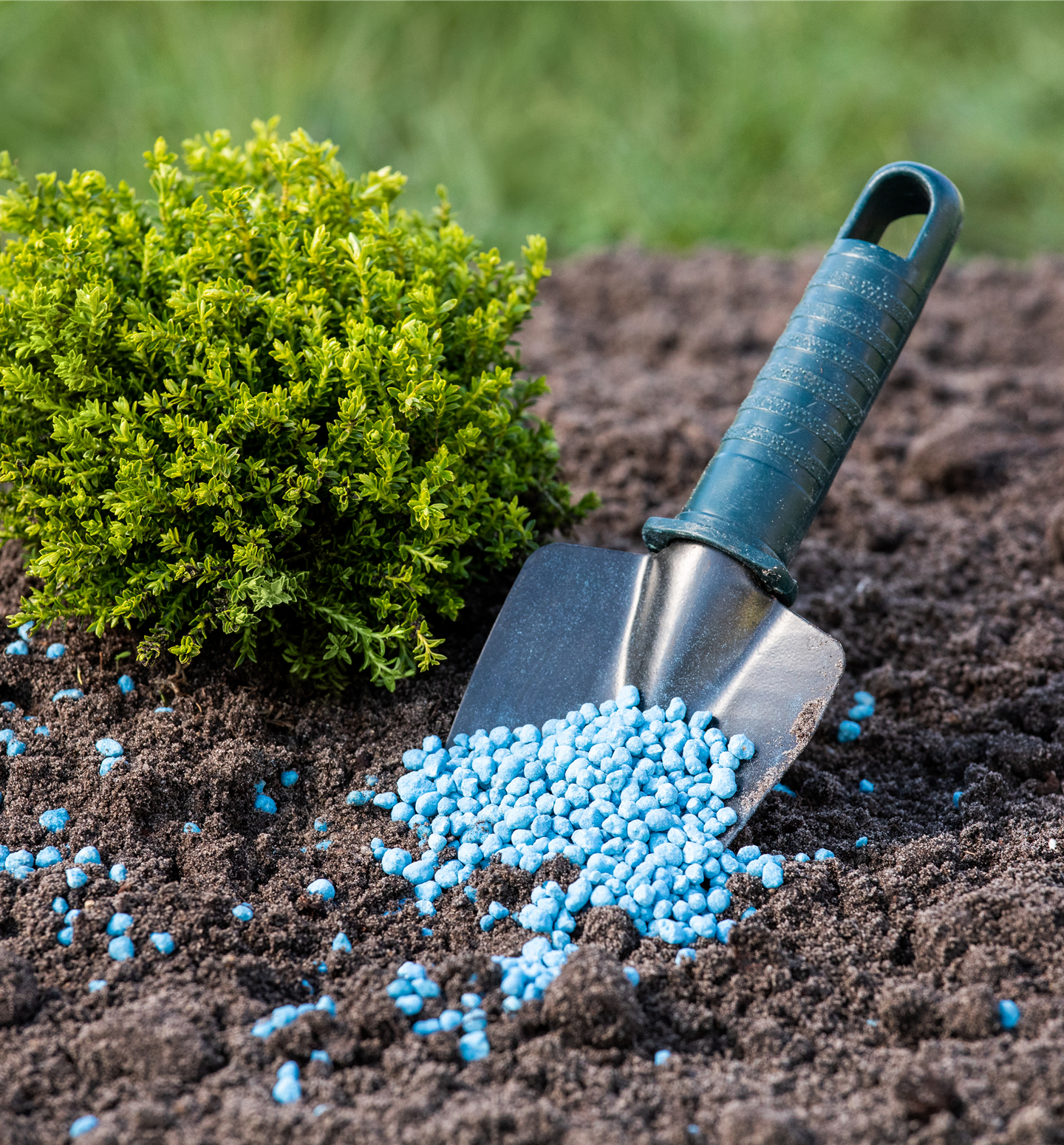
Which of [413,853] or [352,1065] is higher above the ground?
[413,853]

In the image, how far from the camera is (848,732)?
97.0 inches

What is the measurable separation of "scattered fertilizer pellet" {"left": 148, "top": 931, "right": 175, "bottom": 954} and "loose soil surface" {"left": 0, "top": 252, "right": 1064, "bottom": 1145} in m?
0.02

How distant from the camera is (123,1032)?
1.58 meters

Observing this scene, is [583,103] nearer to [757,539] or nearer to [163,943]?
[757,539]

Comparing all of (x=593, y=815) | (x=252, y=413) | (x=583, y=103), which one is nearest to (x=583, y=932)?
(x=593, y=815)

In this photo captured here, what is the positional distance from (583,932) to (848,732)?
89 cm

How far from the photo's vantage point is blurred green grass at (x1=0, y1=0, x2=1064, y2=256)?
5418 mm

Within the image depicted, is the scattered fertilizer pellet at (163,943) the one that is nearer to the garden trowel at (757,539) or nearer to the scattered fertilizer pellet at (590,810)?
the scattered fertilizer pellet at (590,810)

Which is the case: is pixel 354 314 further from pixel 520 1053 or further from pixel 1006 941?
pixel 1006 941

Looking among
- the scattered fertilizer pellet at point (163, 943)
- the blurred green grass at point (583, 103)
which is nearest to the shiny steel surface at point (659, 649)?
the scattered fertilizer pellet at point (163, 943)

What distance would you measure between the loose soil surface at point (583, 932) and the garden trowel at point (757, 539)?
0.73 ft

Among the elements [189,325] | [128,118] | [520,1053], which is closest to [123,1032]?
[520,1053]

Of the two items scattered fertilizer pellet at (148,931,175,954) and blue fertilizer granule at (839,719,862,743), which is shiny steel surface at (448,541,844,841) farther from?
scattered fertilizer pellet at (148,931,175,954)

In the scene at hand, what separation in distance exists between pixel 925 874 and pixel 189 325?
1.69 m
